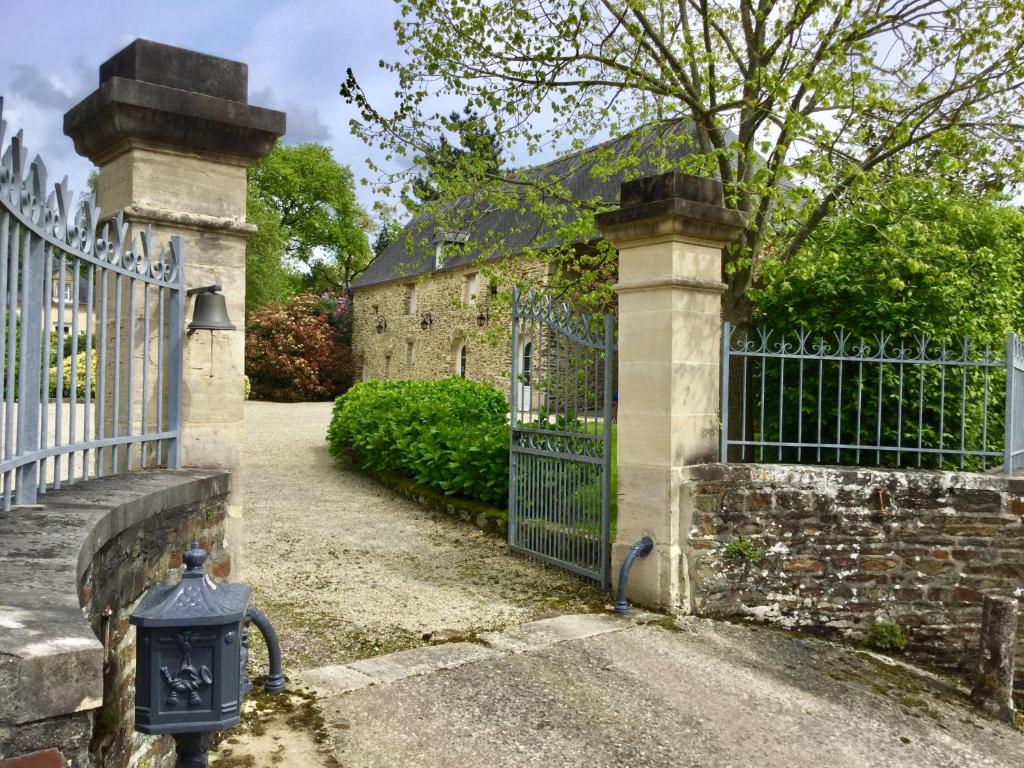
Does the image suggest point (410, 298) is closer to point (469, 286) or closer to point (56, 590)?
point (469, 286)

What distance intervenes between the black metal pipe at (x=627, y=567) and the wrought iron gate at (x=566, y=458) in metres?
0.45

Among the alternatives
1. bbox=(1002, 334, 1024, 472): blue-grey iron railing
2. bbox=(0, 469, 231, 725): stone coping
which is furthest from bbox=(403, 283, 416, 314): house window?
bbox=(0, 469, 231, 725): stone coping

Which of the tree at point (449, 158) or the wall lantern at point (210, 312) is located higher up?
the tree at point (449, 158)

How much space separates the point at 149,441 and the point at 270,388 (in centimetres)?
2357

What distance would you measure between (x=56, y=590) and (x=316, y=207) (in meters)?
38.4

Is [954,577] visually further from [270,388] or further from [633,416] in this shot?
[270,388]

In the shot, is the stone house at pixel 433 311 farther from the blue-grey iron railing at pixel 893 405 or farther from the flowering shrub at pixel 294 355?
the blue-grey iron railing at pixel 893 405

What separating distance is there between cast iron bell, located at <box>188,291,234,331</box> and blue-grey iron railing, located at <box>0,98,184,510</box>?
0.09 metres

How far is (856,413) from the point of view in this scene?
20.6 ft

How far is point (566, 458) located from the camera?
6.20 meters

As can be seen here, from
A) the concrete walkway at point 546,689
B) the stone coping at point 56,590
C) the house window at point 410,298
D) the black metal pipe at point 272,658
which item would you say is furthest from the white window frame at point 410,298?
the stone coping at point 56,590

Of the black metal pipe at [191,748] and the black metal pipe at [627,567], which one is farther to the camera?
the black metal pipe at [627,567]

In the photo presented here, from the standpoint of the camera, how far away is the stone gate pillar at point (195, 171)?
3.94 metres

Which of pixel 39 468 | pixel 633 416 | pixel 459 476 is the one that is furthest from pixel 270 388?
pixel 39 468
